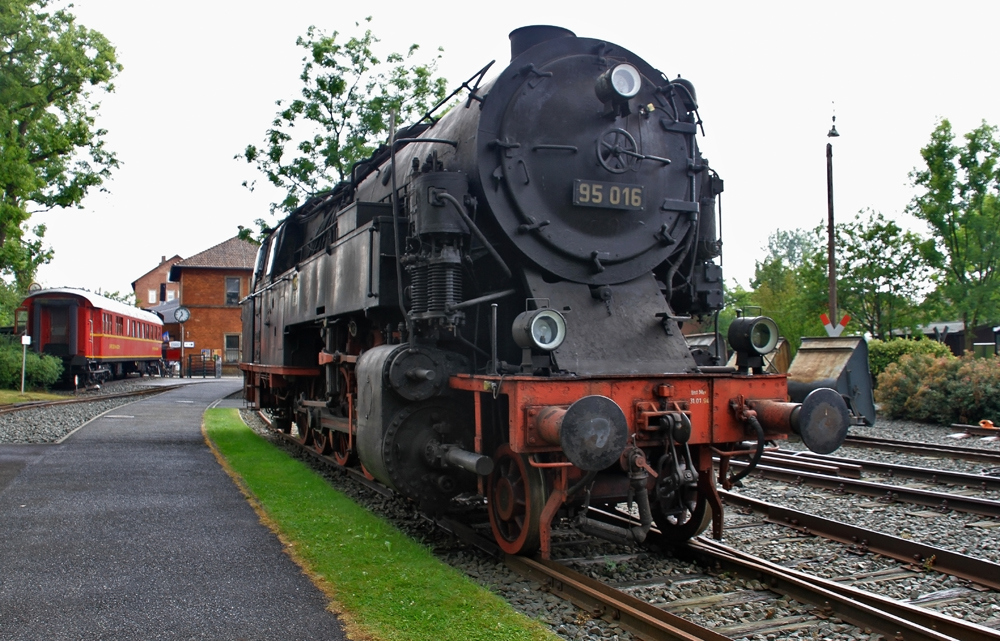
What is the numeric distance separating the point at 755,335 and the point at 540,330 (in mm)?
1896

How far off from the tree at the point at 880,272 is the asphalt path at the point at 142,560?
24.0 metres

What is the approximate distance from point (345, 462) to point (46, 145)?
19.2 m

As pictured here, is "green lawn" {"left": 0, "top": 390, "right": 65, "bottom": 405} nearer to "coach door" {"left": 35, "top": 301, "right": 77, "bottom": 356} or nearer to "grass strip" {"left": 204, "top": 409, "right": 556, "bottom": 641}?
"coach door" {"left": 35, "top": 301, "right": 77, "bottom": 356}

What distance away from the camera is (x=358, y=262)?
268 inches

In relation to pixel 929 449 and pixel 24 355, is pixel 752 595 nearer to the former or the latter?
pixel 929 449

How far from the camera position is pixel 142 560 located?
561cm

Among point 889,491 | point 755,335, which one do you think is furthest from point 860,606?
point 889,491

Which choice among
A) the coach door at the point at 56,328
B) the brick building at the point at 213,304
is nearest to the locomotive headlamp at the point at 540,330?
the coach door at the point at 56,328

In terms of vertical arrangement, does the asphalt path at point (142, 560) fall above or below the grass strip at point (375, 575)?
below

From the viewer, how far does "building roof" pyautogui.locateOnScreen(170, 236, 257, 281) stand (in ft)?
159

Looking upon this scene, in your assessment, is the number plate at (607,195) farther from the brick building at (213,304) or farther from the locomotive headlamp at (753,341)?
the brick building at (213,304)

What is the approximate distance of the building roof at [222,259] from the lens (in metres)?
48.4

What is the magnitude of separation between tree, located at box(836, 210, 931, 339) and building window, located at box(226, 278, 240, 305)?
114 ft

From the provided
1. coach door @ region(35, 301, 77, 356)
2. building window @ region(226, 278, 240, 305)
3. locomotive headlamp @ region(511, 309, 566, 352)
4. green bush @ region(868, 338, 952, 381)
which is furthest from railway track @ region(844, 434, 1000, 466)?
building window @ region(226, 278, 240, 305)
